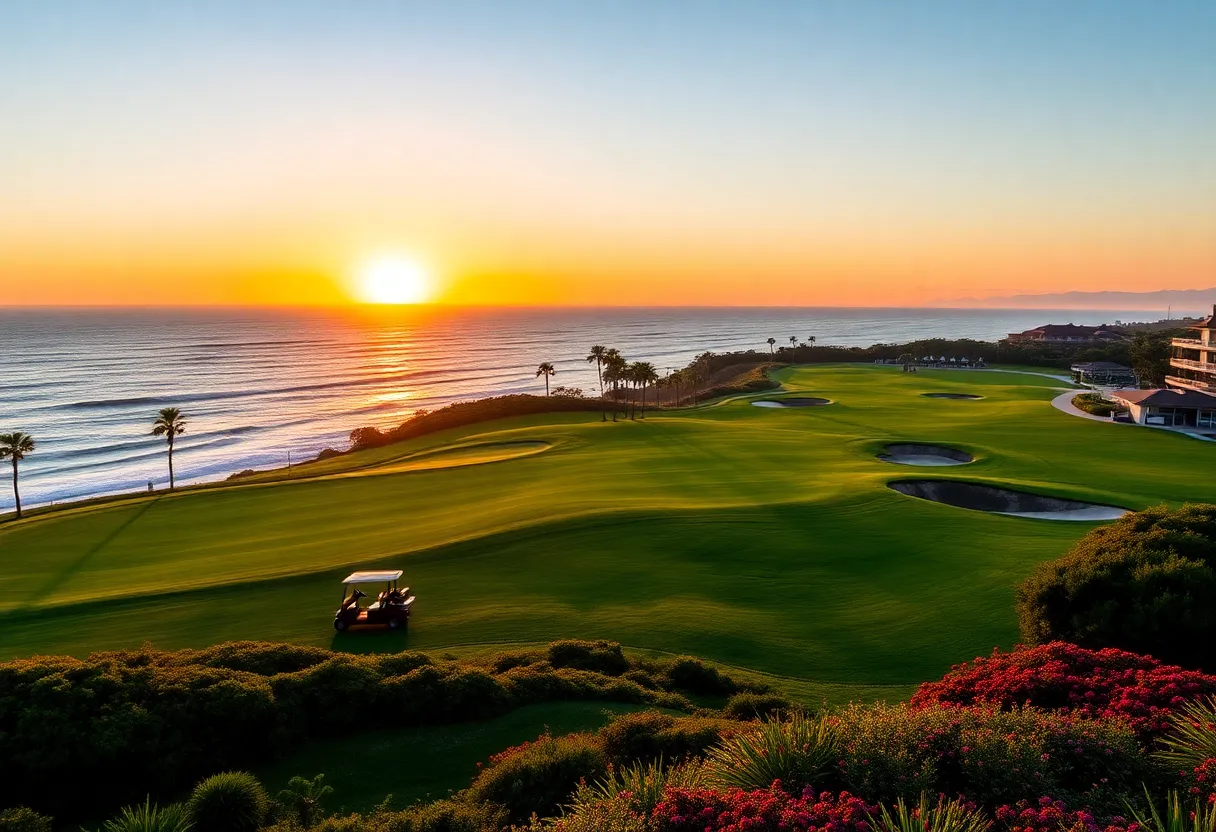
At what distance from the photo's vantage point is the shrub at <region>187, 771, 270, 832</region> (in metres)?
10.2

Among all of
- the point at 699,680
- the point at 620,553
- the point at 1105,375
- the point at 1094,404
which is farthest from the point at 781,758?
the point at 1105,375

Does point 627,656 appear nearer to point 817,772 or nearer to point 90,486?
point 817,772

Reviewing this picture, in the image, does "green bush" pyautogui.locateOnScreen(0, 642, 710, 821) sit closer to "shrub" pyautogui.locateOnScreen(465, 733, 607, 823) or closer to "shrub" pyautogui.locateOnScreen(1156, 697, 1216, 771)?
"shrub" pyautogui.locateOnScreen(465, 733, 607, 823)

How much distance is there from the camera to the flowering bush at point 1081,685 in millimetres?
10836

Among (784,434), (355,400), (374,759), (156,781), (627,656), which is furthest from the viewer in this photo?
(355,400)

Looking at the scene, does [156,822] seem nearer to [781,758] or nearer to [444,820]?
[444,820]

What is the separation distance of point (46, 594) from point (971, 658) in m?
30.6

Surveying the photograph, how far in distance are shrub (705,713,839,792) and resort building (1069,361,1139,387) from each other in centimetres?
10322

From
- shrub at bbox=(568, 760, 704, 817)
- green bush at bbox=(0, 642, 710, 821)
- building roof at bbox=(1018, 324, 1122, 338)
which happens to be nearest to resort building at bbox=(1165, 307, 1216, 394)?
green bush at bbox=(0, 642, 710, 821)


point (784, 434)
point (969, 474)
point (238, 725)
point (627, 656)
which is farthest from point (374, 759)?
point (784, 434)

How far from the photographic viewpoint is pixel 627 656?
61.5ft

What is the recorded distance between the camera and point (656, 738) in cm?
1184

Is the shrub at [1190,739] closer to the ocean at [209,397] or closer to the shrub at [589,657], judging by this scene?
the shrub at [589,657]

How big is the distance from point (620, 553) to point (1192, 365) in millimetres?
75532
